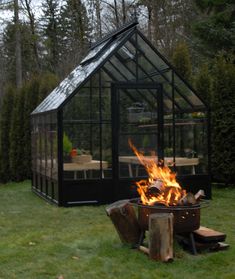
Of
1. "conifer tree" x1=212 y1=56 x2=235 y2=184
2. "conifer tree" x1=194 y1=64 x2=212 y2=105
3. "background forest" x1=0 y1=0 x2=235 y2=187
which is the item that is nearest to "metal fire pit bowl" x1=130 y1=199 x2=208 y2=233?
"background forest" x1=0 y1=0 x2=235 y2=187

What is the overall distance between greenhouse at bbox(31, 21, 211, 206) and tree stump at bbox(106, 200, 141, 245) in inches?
152

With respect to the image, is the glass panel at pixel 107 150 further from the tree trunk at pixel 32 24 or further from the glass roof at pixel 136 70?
the tree trunk at pixel 32 24

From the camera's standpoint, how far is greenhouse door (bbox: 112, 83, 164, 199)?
32.9ft

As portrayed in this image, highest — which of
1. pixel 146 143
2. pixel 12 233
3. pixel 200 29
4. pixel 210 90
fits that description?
pixel 200 29

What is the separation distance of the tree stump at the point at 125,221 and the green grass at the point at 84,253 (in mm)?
140

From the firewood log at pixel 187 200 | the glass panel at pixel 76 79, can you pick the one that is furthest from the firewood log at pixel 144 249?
the glass panel at pixel 76 79

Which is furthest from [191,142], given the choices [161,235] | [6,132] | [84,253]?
[6,132]

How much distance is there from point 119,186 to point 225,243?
404 centimetres

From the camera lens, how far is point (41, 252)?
19.5 feet

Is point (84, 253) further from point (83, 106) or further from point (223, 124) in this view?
point (223, 124)

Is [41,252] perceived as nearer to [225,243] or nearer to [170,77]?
[225,243]

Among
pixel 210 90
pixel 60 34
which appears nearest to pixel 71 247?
pixel 210 90

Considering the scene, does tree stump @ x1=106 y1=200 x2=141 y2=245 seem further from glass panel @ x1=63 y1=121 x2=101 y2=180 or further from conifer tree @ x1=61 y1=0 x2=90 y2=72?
conifer tree @ x1=61 y1=0 x2=90 y2=72

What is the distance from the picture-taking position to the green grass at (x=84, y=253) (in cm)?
509
